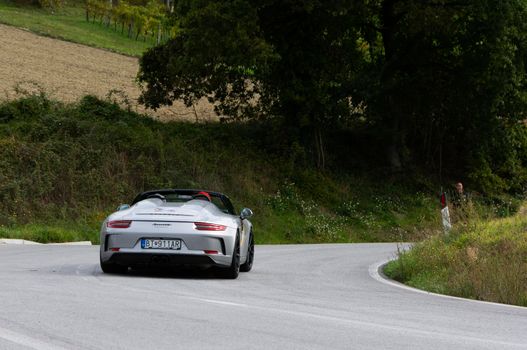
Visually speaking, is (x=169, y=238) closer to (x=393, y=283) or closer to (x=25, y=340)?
(x=393, y=283)

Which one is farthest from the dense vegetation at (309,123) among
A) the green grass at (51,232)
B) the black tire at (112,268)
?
the black tire at (112,268)

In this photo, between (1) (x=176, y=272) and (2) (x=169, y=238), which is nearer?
(2) (x=169, y=238)

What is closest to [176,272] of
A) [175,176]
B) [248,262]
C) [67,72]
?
[248,262]

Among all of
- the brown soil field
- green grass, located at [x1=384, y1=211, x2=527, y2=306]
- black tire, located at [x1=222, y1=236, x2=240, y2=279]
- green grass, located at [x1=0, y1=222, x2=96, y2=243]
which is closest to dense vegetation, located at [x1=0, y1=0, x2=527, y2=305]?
green grass, located at [x1=0, y1=222, x2=96, y2=243]

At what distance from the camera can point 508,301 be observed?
13141 mm

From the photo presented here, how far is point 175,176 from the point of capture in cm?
3759

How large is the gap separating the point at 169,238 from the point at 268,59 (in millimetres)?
24676

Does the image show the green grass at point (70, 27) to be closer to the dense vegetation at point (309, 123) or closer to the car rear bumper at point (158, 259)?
the dense vegetation at point (309, 123)

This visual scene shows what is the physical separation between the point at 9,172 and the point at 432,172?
19989 millimetres

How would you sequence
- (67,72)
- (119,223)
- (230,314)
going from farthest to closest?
(67,72)
(119,223)
(230,314)

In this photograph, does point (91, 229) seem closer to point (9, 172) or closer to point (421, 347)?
point (9, 172)

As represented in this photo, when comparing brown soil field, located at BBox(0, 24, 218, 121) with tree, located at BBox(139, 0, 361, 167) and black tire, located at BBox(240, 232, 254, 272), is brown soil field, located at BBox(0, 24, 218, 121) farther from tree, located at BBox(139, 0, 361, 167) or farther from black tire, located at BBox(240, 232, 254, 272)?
black tire, located at BBox(240, 232, 254, 272)

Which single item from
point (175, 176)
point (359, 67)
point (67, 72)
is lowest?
point (175, 176)

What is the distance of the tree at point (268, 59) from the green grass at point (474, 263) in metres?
20.4
